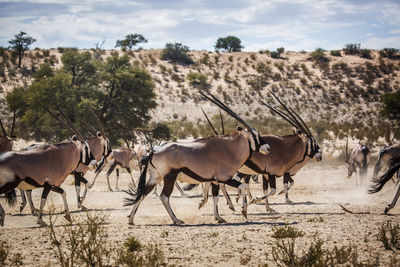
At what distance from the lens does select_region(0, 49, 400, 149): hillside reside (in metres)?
44.8

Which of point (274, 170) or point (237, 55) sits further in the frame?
point (237, 55)

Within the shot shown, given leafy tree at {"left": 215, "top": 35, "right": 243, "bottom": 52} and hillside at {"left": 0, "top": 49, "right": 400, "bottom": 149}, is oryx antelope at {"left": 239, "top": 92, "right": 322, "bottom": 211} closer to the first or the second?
hillside at {"left": 0, "top": 49, "right": 400, "bottom": 149}

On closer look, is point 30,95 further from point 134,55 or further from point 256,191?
point 134,55

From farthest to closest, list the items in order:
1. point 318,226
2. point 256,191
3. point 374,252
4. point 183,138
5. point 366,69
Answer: point 366,69 → point 183,138 → point 256,191 → point 318,226 → point 374,252

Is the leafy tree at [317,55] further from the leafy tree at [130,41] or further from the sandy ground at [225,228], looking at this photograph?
the sandy ground at [225,228]

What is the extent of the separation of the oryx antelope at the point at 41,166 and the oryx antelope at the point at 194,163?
193 cm

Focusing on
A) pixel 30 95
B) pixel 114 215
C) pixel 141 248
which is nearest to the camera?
pixel 141 248

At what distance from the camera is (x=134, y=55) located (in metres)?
64.4

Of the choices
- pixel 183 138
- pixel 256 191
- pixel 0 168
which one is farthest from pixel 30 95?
pixel 0 168

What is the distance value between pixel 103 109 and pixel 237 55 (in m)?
43.7

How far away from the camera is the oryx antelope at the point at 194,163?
9.43 meters

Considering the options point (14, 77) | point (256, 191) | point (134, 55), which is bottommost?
point (256, 191)

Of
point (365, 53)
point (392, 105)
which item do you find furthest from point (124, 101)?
point (365, 53)

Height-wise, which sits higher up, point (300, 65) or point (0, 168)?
point (300, 65)
